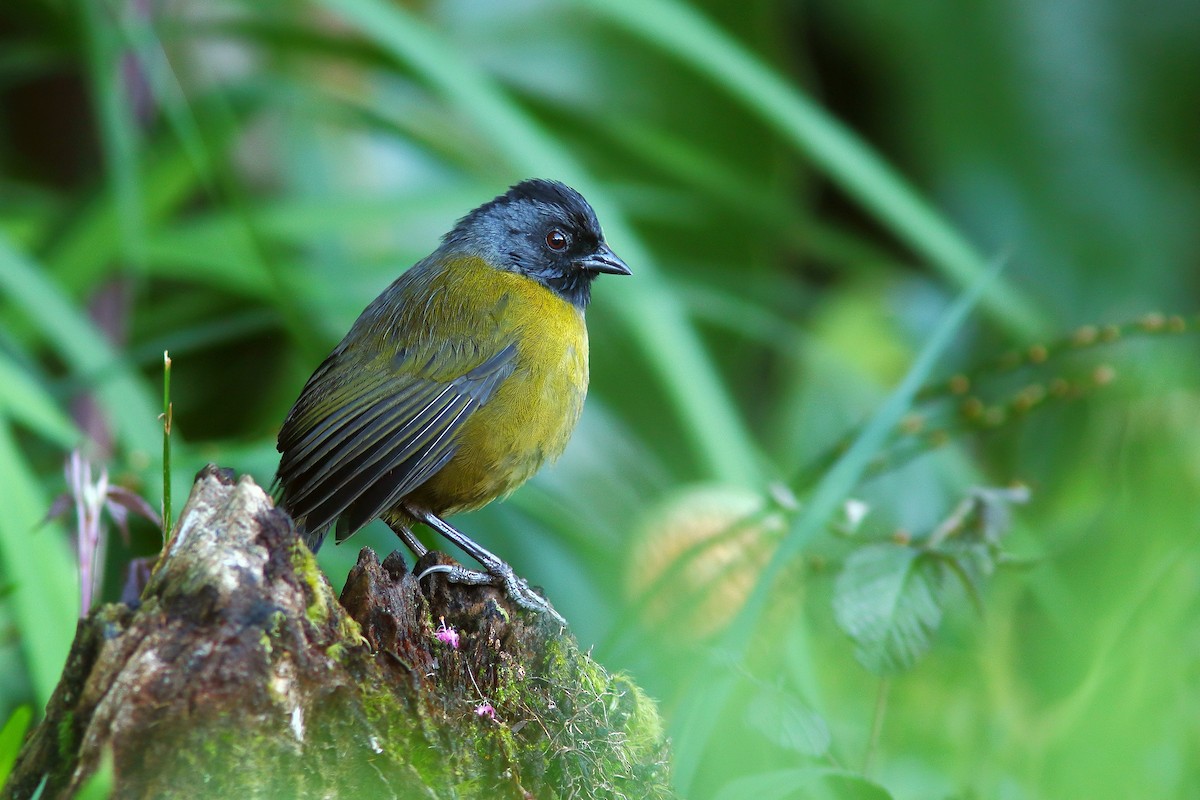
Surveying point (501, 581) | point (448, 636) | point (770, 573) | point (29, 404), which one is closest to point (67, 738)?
point (448, 636)

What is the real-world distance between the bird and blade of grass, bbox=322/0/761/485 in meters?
0.54

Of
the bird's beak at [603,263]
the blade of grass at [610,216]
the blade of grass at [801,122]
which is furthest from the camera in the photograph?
the blade of grass at [801,122]

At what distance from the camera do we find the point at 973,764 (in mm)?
2693

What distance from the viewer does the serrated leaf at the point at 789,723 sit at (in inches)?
73.8

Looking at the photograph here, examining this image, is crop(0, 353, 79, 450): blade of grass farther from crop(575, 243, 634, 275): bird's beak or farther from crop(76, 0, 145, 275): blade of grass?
crop(575, 243, 634, 275): bird's beak

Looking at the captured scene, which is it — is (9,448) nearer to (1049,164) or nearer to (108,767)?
(108,767)

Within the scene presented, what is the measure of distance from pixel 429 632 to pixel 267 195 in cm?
453

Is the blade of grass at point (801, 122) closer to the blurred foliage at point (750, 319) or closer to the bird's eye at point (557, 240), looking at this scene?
the blurred foliage at point (750, 319)

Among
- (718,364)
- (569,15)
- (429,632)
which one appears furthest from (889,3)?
(429,632)

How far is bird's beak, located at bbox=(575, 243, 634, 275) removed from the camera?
3244mm

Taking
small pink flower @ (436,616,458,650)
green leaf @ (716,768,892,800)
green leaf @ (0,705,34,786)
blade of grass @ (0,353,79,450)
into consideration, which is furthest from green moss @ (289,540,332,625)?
blade of grass @ (0,353,79,450)

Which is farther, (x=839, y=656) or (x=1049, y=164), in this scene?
(x=1049, y=164)

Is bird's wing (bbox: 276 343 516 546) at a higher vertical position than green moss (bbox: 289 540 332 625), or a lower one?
higher

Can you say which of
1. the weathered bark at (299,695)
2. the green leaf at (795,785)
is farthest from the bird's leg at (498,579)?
the green leaf at (795,785)
